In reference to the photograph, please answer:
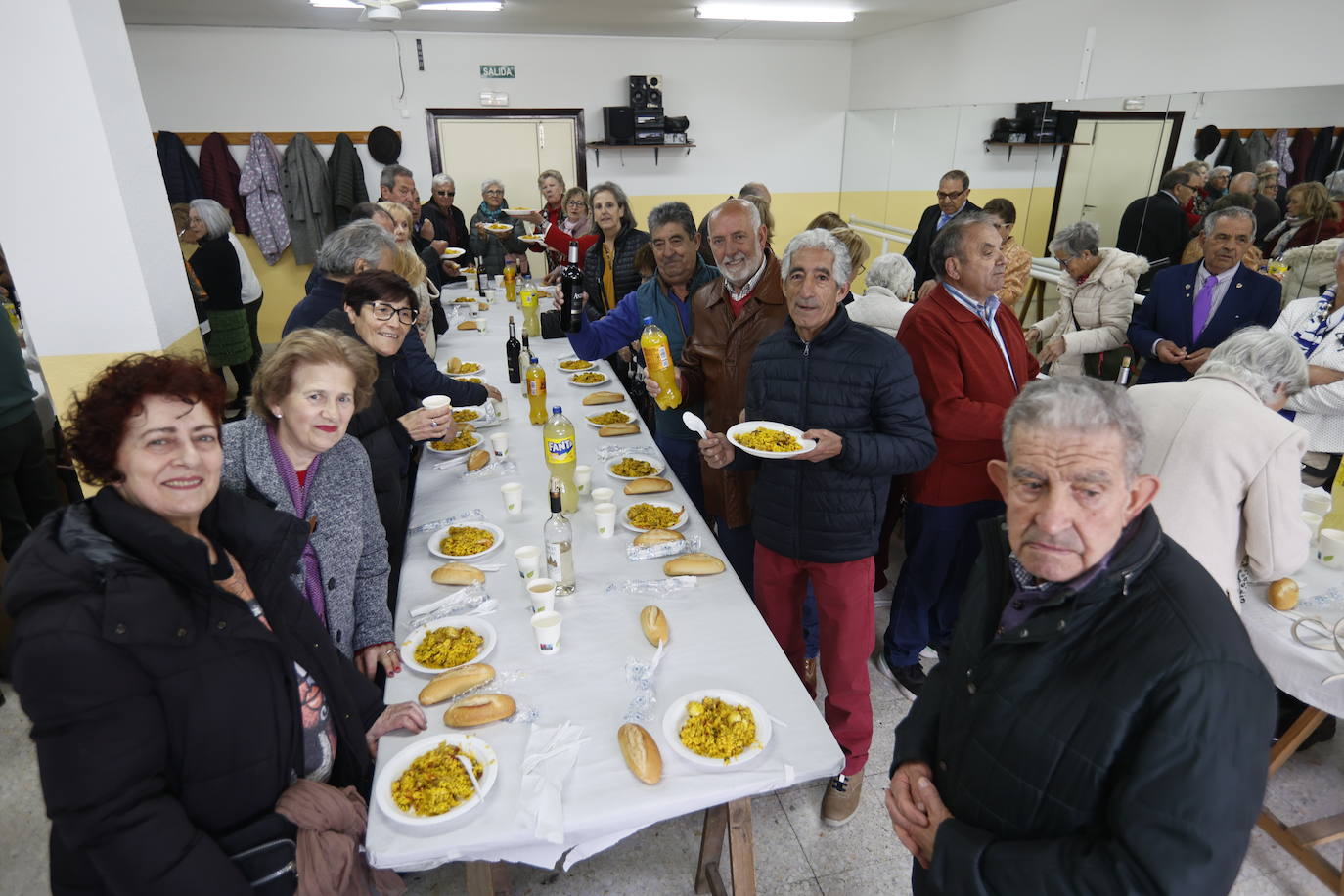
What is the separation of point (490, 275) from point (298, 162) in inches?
98.3

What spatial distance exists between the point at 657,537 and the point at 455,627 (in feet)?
2.16

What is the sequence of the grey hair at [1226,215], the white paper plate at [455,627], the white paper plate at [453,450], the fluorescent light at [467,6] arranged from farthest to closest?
the fluorescent light at [467,6] < the grey hair at [1226,215] < the white paper plate at [453,450] < the white paper plate at [455,627]

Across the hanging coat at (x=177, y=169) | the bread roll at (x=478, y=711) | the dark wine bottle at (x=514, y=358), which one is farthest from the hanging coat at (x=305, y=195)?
the bread roll at (x=478, y=711)

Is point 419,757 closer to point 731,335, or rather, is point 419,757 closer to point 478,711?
point 478,711

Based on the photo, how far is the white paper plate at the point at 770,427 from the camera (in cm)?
198

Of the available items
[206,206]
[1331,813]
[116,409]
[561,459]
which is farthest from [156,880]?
[206,206]

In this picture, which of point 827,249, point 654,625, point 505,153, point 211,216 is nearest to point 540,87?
point 505,153

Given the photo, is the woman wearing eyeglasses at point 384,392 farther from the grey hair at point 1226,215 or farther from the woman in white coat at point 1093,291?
the grey hair at point 1226,215

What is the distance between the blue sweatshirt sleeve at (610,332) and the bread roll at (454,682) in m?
1.90

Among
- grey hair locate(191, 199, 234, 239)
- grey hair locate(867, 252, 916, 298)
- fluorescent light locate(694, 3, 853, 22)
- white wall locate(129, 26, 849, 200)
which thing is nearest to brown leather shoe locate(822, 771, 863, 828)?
grey hair locate(867, 252, 916, 298)

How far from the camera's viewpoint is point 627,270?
4.32 m

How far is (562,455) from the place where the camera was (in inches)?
93.2

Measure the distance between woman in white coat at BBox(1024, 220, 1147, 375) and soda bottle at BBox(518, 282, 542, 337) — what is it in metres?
3.29

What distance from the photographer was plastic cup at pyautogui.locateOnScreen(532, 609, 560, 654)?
1.70 metres
